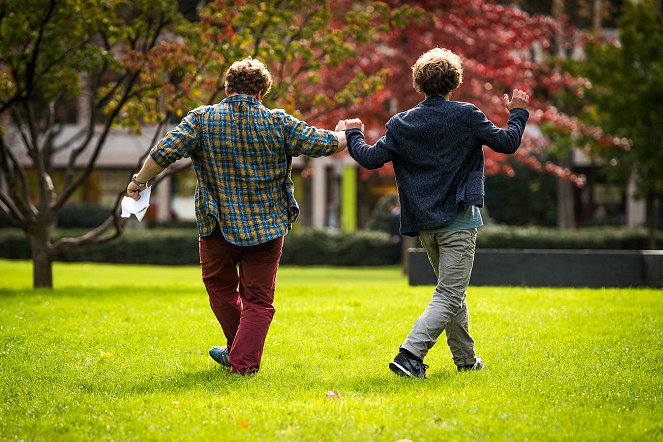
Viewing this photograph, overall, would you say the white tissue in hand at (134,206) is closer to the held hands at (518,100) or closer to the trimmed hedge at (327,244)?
the held hands at (518,100)

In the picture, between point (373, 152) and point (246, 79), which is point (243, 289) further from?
point (246, 79)

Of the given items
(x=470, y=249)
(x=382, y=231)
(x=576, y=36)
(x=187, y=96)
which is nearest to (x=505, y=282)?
(x=187, y=96)

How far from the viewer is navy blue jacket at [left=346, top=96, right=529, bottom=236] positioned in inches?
206

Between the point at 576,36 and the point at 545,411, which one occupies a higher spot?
the point at 576,36

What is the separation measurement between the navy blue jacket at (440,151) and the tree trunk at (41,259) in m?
7.47

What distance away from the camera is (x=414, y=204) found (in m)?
5.32

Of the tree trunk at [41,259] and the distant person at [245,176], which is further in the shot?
the tree trunk at [41,259]

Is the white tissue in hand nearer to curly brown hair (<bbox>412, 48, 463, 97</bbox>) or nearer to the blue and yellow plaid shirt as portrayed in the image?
the blue and yellow plaid shirt

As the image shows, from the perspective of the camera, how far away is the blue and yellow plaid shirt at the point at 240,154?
530cm

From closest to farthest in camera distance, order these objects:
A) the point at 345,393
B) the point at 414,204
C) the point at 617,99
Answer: the point at 345,393 < the point at 414,204 < the point at 617,99

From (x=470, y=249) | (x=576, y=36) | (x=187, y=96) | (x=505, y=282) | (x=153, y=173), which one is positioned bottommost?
(x=505, y=282)

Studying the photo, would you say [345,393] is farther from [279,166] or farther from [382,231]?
[382,231]

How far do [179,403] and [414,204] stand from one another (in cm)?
174

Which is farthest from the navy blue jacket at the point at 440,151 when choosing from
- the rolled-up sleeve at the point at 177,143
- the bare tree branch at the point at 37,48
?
the bare tree branch at the point at 37,48
